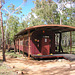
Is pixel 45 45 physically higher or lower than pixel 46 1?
lower

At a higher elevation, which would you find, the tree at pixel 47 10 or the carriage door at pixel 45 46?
the tree at pixel 47 10

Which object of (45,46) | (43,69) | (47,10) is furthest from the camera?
(47,10)

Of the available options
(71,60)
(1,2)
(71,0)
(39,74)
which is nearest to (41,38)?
(71,60)

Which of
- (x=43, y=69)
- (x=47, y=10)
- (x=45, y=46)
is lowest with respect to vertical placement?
(x=43, y=69)

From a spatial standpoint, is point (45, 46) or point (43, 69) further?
point (45, 46)

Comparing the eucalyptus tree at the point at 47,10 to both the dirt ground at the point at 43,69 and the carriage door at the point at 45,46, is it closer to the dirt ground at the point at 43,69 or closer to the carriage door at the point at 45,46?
the carriage door at the point at 45,46

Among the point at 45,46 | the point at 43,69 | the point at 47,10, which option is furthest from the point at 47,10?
the point at 43,69

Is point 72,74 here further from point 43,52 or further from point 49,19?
point 49,19

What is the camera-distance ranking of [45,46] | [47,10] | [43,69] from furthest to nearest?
[47,10] → [45,46] → [43,69]

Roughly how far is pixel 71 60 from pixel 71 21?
21137 millimetres

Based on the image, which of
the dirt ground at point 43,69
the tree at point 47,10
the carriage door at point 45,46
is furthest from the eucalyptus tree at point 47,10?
the dirt ground at point 43,69

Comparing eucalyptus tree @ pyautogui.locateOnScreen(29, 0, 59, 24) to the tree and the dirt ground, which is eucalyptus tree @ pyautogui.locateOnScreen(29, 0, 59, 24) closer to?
the tree

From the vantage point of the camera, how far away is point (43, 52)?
1321cm

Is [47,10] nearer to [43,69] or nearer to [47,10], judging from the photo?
[47,10]
